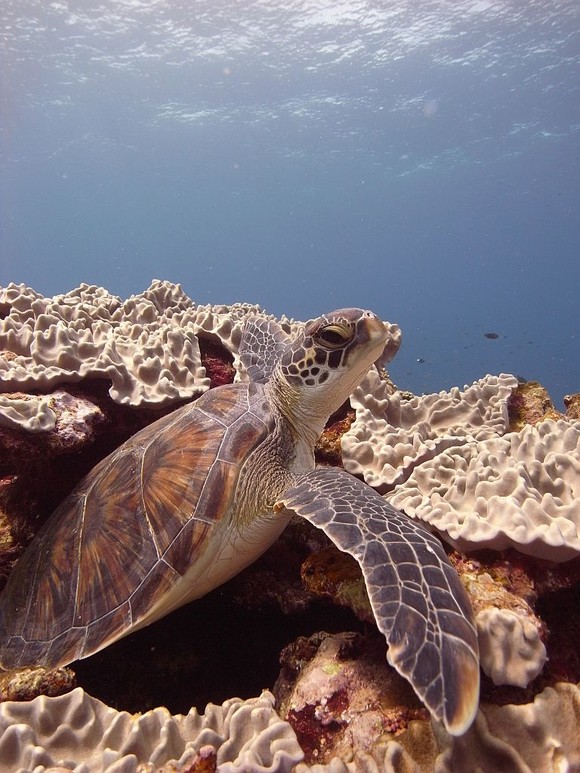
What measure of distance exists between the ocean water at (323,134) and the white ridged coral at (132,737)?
52.9 ft

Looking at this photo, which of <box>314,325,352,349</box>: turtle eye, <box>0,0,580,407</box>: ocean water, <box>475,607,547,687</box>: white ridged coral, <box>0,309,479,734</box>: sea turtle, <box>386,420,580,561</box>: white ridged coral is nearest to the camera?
<box>475,607,547,687</box>: white ridged coral

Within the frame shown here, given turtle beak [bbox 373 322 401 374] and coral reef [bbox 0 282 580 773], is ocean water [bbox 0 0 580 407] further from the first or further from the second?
coral reef [bbox 0 282 580 773]

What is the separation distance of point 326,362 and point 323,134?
5358cm

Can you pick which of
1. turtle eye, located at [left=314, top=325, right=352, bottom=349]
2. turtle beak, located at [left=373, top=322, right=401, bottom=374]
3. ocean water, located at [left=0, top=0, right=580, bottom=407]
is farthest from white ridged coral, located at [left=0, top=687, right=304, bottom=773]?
ocean water, located at [left=0, top=0, right=580, bottom=407]

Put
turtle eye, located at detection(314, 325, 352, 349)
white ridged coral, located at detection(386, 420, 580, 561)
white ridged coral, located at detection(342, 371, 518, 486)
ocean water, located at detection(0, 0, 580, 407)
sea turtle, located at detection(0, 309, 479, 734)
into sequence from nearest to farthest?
white ridged coral, located at detection(386, 420, 580, 561)
sea turtle, located at detection(0, 309, 479, 734)
turtle eye, located at detection(314, 325, 352, 349)
white ridged coral, located at detection(342, 371, 518, 486)
ocean water, located at detection(0, 0, 580, 407)

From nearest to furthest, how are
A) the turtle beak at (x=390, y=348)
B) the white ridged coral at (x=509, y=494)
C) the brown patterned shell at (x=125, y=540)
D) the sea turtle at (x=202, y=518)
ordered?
1. the white ridged coral at (x=509, y=494)
2. the sea turtle at (x=202, y=518)
3. the brown patterned shell at (x=125, y=540)
4. the turtle beak at (x=390, y=348)

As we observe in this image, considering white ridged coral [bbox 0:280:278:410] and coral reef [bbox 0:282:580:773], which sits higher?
white ridged coral [bbox 0:280:278:410]

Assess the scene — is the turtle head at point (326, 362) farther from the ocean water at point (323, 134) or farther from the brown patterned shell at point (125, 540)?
the ocean water at point (323, 134)

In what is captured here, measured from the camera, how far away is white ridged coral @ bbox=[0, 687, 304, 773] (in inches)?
58.7

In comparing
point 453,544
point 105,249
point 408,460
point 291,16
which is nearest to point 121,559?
point 453,544

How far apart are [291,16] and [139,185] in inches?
2490

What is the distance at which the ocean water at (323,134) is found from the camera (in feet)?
90.5

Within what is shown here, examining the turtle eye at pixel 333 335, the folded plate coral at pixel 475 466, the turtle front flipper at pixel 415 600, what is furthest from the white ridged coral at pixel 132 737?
the turtle eye at pixel 333 335

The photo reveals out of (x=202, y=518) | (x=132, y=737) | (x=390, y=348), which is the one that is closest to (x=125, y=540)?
(x=202, y=518)
